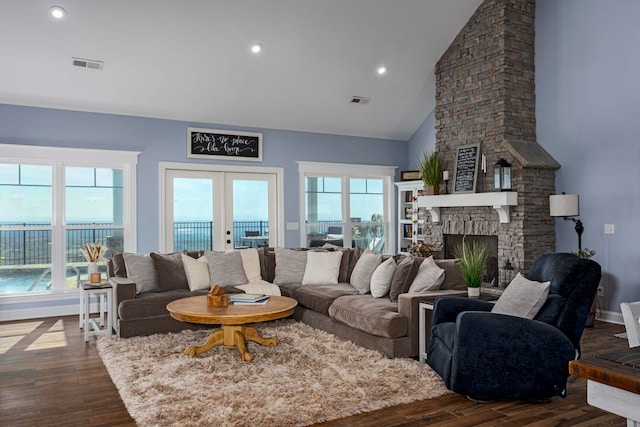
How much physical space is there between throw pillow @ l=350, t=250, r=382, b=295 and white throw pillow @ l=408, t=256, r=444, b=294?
0.70m

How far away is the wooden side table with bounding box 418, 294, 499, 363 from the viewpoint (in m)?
4.03

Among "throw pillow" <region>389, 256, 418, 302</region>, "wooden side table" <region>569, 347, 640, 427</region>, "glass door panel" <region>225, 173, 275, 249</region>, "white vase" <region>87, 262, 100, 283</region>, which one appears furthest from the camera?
"glass door panel" <region>225, 173, 275, 249</region>

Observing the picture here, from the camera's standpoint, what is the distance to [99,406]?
10.6 ft

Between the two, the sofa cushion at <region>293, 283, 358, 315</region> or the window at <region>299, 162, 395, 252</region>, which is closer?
the sofa cushion at <region>293, 283, 358, 315</region>

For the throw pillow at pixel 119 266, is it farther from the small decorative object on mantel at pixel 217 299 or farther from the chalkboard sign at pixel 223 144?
the chalkboard sign at pixel 223 144

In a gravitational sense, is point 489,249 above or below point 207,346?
above

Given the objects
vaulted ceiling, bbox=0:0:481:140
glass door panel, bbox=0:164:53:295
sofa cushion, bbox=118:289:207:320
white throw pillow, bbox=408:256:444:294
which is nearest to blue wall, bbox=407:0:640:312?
vaulted ceiling, bbox=0:0:481:140

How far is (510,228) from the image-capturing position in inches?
245

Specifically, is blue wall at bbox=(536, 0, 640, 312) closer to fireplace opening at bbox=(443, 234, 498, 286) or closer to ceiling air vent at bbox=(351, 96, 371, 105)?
fireplace opening at bbox=(443, 234, 498, 286)

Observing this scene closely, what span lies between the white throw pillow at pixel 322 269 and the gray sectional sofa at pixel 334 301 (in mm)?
77

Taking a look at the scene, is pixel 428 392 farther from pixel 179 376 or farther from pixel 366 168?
pixel 366 168

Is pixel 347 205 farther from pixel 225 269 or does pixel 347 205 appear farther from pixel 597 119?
pixel 597 119

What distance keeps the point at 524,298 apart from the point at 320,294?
Answer: 2326 millimetres

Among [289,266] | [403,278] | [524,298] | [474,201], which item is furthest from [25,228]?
[524,298]
